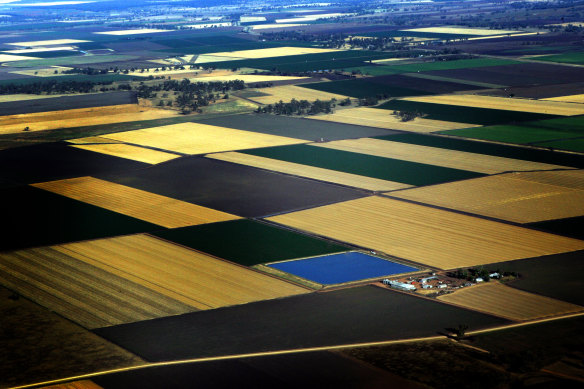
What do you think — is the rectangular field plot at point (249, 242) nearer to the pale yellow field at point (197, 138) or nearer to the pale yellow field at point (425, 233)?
the pale yellow field at point (425, 233)

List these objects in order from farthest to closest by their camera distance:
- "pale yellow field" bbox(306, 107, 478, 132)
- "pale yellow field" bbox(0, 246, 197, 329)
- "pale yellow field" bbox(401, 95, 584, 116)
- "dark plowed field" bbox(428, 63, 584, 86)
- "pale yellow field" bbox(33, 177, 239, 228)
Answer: "dark plowed field" bbox(428, 63, 584, 86) < "pale yellow field" bbox(401, 95, 584, 116) < "pale yellow field" bbox(306, 107, 478, 132) < "pale yellow field" bbox(33, 177, 239, 228) < "pale yellow field" bbox(0, 246, 197, 329)

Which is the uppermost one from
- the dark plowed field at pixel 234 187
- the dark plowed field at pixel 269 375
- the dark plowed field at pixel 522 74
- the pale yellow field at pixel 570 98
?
the dark plowed field at pixel 522 74

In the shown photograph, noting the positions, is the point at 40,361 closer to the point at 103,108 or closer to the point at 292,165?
the point at 292,165

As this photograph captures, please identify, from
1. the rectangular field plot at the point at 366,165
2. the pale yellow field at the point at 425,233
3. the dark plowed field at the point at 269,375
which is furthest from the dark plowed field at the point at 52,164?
the dark plowed field at the point at 269,375

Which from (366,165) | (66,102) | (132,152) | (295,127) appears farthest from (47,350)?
(66,102)

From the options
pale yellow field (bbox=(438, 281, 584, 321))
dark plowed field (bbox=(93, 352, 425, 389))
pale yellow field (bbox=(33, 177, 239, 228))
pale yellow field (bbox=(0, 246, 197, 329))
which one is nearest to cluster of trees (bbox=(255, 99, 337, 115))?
pale yellow field (bbox=(33, 177, 239, 228))

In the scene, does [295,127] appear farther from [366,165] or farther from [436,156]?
[436,156]

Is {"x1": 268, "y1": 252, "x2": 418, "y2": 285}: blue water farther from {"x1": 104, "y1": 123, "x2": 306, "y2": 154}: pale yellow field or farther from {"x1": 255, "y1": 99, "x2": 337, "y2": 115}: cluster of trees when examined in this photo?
{"x1": 255, "y1": 99, "x2": 337, "y2": 115}: cluster of trees
